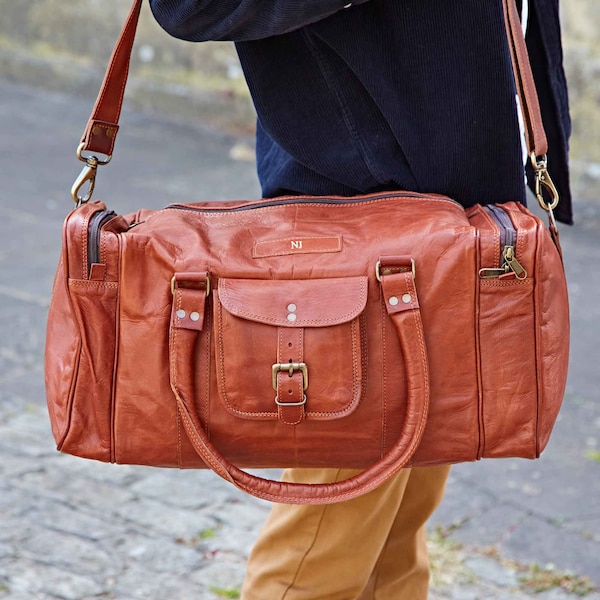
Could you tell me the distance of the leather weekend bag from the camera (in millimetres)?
1514

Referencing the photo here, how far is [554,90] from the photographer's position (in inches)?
72.5

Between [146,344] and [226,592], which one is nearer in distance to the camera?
[146,344]

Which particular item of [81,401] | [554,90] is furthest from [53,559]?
[554,90]

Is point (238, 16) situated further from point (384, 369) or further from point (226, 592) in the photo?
point (226, 592)

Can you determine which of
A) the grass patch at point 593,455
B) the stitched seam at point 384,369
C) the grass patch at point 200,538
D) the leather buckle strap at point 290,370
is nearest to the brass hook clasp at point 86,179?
the leather buckle strap at point 290,370

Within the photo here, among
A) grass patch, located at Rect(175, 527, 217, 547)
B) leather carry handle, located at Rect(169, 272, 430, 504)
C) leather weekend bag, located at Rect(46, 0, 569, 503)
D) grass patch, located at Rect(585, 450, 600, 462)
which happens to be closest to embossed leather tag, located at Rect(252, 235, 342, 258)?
leather weekend bag, located at Rect(46, 0, 569, 503)

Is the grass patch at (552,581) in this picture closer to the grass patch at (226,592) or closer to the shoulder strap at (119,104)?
the grass patch at (226,592)

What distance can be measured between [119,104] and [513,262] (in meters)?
0.73

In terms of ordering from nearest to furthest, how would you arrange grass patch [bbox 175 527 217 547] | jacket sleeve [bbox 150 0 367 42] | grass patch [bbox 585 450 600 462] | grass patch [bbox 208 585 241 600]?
1. jacket sleeve [bbox 150 0 367 42]
2. grass patch [bbox 208 585 241 600]
3. grass patch [bbox 175 527 217 547]
4. grass patch [bbox 585 450 600 462]

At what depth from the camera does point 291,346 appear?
151 centimetres

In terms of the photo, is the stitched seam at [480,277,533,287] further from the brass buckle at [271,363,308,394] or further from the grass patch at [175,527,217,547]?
the grass patch at [175,527,217,547]

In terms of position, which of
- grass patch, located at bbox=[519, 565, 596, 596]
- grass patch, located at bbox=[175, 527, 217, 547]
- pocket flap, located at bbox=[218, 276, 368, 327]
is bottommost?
grass patch, located at bbox=[519, 565, 596, 596]

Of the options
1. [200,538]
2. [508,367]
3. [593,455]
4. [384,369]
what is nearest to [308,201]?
[384,369]

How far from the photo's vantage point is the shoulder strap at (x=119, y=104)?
60.7 inches
